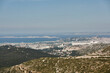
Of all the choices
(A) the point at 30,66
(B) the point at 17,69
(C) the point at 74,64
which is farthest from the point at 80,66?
(B) the point at 17,69

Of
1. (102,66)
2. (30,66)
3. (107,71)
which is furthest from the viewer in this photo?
(30,66)

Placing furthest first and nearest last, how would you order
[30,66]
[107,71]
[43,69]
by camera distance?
1. [30,66]
2. [43,69]
3. [107,71]

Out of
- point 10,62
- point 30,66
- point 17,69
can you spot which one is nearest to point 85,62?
Answer: point 30,66

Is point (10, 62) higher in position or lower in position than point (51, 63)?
lower

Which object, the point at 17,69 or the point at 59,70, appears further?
the point at 17,69

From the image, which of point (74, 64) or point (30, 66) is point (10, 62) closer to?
point (30, 66)

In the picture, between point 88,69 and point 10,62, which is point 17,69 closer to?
point 88,69
